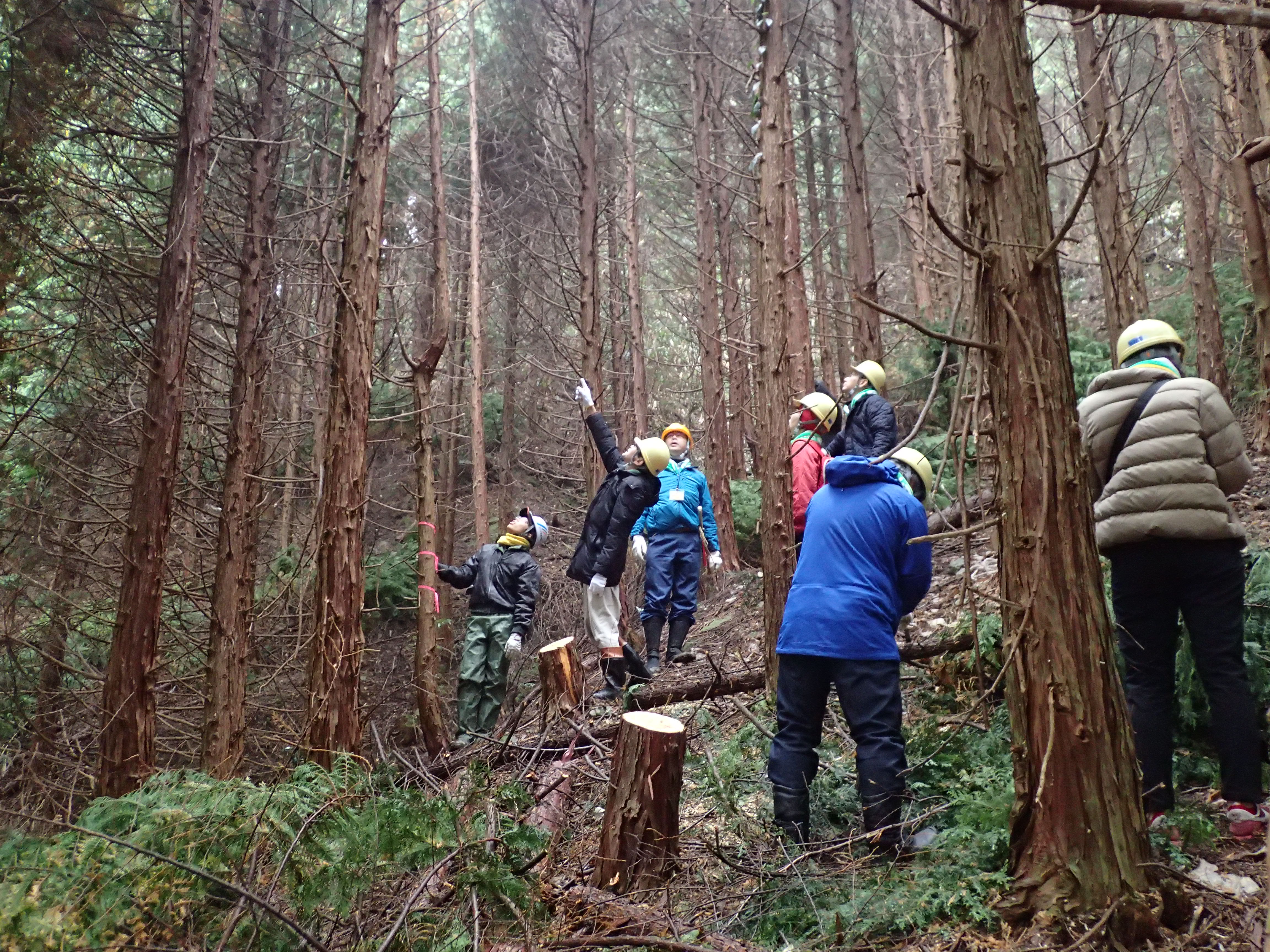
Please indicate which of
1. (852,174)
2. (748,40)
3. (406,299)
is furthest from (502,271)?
(852,174)

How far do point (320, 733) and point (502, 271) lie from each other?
13639 mm

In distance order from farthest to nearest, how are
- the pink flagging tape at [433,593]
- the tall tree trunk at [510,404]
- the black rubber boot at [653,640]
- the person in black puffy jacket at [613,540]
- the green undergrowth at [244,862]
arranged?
1. the tall tree trunk at [510,404]
2. the pink flagging tape at [433,593]
3. the black rubber boot at [653,640]
4. the person in black puffy jacket at [613,540]
5. the green undergrowth at [244,862]

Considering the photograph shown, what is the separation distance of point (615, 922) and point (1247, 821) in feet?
8.14

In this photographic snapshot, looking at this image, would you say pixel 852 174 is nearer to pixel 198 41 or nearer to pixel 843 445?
pixel 843 445

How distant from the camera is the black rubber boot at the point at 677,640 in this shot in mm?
8133

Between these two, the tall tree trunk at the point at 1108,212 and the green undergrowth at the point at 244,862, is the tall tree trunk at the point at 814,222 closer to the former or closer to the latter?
the tall tree trunk at the point at 1108,212

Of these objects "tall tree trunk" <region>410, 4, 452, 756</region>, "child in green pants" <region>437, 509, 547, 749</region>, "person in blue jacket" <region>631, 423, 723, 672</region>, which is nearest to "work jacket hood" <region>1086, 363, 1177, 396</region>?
"person in blue jacket" <region>631, 423, 723, 672</region>

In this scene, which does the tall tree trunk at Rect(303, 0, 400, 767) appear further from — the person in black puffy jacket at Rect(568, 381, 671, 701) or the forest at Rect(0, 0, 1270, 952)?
the person in black puffy jacket at Rect(568, 381, 671, 701)

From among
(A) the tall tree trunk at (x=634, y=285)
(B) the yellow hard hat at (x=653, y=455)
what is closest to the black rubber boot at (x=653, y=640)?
(B) the yellow hard hat at (x=653, y=455)

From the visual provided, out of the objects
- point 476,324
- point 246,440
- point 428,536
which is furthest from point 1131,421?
point 476,324

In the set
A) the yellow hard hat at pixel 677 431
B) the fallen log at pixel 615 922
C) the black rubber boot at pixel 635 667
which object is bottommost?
the fallen log at pixel 615 922

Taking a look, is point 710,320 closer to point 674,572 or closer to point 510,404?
point 510,404

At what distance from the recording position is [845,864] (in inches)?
140

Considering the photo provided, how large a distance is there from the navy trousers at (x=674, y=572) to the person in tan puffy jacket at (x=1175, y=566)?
4787 mm
